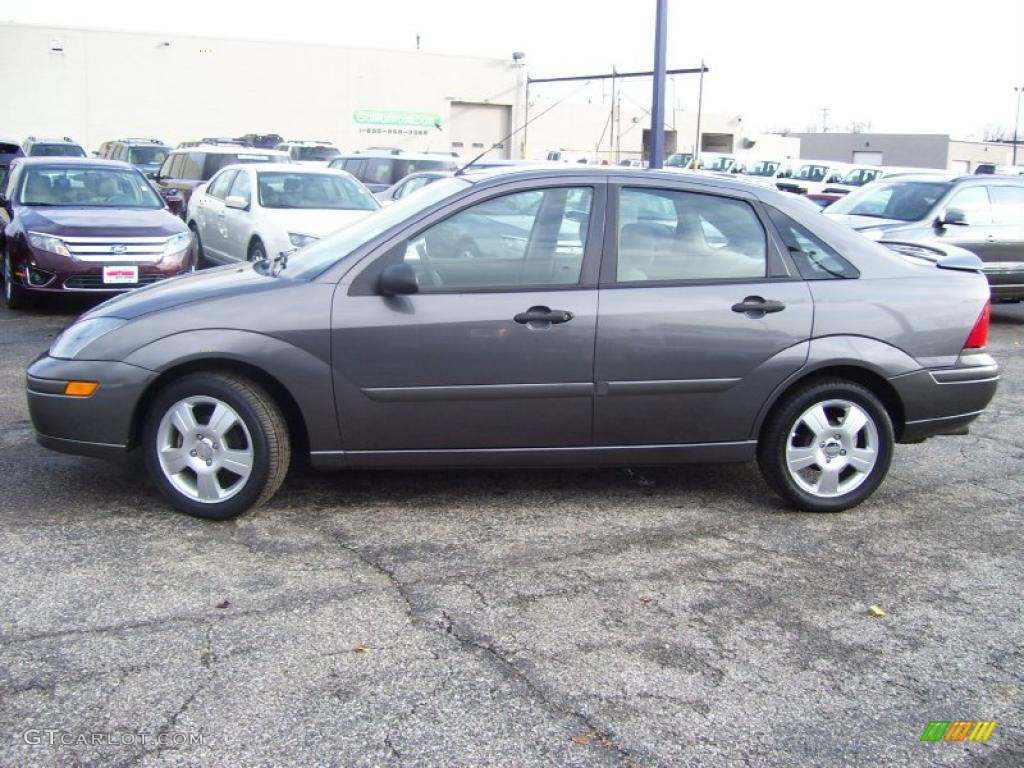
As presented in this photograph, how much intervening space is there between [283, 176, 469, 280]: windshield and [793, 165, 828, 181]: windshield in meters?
27.3

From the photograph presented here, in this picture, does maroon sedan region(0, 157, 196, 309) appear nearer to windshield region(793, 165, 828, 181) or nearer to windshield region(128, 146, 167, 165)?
windshield region(128, 146, 167, 165)

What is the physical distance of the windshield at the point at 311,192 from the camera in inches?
471

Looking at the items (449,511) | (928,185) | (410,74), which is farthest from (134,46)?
(449,511)

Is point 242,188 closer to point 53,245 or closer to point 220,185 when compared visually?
point 220,185

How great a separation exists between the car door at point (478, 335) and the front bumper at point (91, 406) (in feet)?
3.11

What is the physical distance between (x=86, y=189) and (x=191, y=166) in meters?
7.67

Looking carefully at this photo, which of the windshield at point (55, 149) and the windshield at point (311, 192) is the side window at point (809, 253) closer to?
the windshield at point (311, 192)

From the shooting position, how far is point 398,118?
1892 inches

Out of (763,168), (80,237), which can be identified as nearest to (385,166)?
(80,237)

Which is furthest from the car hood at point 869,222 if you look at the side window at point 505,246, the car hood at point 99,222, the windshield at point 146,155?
the windshield at point 146,155

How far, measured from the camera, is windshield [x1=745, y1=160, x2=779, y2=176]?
1304 inches

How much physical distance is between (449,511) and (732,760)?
230 centimetres

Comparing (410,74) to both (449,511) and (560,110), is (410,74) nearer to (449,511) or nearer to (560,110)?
(560,110)

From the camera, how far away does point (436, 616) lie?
390cm
